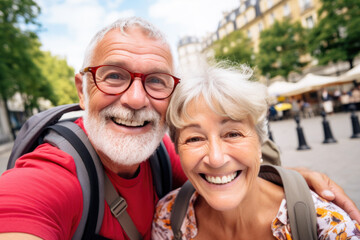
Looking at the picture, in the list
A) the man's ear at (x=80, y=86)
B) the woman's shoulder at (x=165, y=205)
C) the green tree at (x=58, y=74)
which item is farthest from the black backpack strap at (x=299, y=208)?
the green tree at (x=58, y=74)

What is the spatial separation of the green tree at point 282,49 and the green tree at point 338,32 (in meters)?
5.03

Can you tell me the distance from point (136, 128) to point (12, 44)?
1819 centimetres

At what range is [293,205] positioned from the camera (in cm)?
158

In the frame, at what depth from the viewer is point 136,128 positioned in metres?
1.88

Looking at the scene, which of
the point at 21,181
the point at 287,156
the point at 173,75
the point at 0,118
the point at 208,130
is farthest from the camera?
the point at 0,118

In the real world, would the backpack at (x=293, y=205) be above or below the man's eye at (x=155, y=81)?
below

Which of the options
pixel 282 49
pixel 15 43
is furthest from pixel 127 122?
pixel 282 49

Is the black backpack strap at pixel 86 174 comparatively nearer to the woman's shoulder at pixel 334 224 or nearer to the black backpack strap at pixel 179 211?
the black backpack strap at pixel 179 211

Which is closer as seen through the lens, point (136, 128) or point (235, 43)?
point (136, 128)


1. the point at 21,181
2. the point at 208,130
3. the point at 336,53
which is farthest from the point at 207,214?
the point at 336,53

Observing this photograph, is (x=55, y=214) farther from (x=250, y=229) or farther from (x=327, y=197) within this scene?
(x=327, y=197)

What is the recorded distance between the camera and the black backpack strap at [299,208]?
1.48m

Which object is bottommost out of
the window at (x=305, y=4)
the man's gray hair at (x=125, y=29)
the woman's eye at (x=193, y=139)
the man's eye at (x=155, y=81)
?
the woman's eye at (x=193, y=139)

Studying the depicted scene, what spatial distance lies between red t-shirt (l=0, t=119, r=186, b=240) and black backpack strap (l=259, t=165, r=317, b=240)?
3.75 ft
